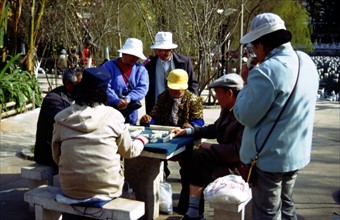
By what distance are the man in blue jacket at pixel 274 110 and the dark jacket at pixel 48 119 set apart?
6.84 ft

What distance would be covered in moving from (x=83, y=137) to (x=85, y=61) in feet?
32.1

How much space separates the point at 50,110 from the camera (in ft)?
15.3

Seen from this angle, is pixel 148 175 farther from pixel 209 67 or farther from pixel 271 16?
pixel 209 67

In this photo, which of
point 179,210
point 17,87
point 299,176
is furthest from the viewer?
point 17,87

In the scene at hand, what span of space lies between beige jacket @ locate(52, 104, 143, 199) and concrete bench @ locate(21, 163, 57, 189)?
1.00 m

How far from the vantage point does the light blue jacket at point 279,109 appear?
10.1 feet

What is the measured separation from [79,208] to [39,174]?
110 centimetres

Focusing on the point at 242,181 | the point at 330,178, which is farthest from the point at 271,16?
the point at 330,178

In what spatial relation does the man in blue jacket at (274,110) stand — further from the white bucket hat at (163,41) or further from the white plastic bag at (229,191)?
the white bucket hat at (163,41)

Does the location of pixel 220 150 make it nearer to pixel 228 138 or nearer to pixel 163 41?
pixel 228 138

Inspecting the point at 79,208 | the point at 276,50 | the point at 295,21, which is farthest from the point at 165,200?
the point at 295,21

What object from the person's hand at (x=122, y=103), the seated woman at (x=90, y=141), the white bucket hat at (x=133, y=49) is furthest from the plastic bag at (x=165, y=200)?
the white bucket hat at (x=133, y=49)

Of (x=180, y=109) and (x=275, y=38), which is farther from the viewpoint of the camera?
(x=180, y=109)

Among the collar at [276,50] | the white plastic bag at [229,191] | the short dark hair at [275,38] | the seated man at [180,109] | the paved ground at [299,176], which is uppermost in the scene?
the short dark hair at [275,38]
